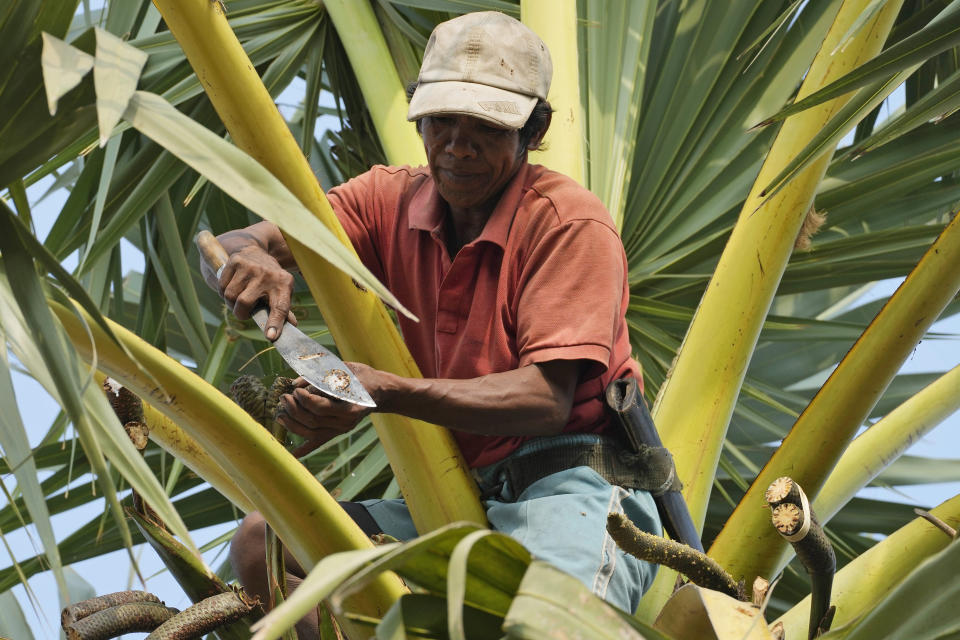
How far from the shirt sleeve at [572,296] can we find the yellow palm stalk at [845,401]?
1.31ft

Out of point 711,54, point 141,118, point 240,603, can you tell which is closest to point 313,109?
point 711,54

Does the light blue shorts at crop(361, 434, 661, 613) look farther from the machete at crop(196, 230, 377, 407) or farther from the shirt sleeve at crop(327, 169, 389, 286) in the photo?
the shirt sleeve at crop(327, 169, 389, 286)

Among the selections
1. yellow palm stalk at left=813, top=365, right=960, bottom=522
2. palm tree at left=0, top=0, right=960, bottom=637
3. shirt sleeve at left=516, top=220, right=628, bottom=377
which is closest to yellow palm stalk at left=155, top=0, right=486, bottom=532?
palm tree at left=0, top=0, right=960, bottom=637

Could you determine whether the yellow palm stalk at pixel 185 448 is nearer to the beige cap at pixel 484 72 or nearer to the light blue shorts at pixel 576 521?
the light blue shorts at pixel 576 521

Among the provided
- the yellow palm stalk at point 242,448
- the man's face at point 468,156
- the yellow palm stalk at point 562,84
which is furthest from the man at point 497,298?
the yellow palm stalk at point 562,84

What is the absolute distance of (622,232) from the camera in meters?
3.36

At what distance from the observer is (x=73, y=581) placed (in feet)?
12.0

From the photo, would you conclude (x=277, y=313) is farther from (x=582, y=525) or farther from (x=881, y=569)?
(x=881, y=569)

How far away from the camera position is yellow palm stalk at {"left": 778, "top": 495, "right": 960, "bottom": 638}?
2.22 m

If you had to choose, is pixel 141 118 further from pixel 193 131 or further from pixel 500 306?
pixel 500 306

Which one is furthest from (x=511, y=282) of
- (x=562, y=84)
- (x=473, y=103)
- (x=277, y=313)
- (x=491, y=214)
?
(x=562, y=84)

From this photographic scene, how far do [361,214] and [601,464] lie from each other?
0.70m

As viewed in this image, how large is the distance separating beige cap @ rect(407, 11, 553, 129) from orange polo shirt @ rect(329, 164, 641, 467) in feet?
0.47

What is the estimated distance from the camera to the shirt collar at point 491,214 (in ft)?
7.58
